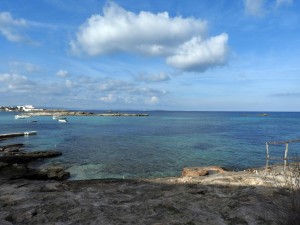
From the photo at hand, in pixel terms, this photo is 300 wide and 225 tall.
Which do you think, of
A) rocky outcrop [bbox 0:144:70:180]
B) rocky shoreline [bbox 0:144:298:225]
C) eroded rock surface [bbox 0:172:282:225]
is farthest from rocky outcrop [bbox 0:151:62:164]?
eroded rock surface [bbox 0:172:282:225]

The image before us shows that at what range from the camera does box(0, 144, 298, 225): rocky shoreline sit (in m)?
A: 11.1

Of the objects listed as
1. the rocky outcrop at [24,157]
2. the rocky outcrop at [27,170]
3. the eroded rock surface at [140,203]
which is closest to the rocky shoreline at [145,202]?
the eroded rock surface at [140,203]

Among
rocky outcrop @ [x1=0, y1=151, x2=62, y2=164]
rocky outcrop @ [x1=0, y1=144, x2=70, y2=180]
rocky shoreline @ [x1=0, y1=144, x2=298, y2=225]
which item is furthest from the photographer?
rocky outcrop @ [x1=0, y1=151, x2=62, y2=164]

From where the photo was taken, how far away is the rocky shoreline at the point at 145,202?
11.1 metres

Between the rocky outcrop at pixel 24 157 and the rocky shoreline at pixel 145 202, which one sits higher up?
the rocky shoreline at pixel 145 202

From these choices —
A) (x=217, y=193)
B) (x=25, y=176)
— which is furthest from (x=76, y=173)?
(x=217, y=193)

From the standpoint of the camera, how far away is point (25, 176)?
2300 centimetres

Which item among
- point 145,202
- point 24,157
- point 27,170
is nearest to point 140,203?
point 145,202

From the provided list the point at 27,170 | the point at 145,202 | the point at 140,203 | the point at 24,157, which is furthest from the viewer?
the point at 24,157

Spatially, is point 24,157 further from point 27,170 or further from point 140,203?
point 140,203

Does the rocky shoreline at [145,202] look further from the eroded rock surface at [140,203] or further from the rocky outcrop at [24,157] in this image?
the rocky outcrop at [24,157]

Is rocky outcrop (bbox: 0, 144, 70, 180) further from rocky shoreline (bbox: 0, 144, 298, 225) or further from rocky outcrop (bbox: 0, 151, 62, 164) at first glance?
rocky shoreline (bbox: 0, 144, 298, 225)

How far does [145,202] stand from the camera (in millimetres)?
13086

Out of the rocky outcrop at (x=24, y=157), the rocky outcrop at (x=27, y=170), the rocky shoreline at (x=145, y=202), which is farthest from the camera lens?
the rocky outcrop at (x=24, y=157)
